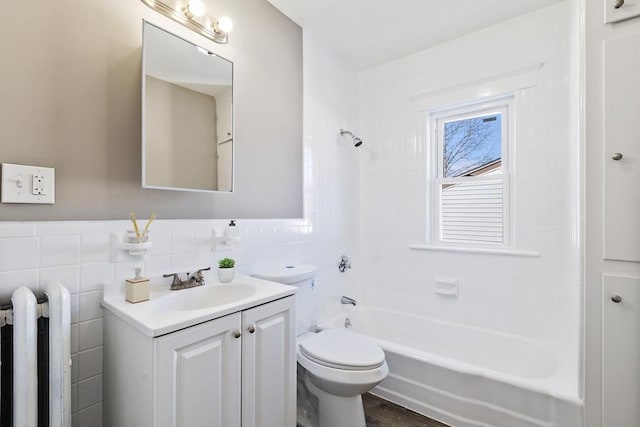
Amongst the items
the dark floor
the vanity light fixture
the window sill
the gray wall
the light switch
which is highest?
the vanity light fixture

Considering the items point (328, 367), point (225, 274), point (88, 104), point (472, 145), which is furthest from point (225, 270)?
point (472, 145)

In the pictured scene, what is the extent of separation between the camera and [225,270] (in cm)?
148

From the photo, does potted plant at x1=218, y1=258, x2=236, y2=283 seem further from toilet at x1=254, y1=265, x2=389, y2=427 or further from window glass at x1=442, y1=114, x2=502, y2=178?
window glass at x1=442, y1=114, x2=502, y2=178

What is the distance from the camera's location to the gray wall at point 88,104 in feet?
3.36

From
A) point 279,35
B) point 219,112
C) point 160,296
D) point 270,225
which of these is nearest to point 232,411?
point 160,296

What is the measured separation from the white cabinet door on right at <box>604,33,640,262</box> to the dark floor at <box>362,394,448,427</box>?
1.31 meters

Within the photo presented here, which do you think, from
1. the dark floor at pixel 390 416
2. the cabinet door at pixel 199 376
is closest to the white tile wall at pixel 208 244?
the cabinet door at pixel 199 376

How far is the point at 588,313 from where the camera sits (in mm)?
1311

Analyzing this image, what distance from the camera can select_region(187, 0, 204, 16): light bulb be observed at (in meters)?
1.44

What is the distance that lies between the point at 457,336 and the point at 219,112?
2276 mm

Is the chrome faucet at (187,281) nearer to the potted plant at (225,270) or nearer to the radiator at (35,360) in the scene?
the potted plant at (225,270)

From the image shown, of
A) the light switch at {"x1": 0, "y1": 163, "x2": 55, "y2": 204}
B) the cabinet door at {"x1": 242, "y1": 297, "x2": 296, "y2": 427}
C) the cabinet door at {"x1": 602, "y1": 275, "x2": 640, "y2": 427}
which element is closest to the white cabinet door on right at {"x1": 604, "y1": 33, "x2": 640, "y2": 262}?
the cabinet door at {"x1": 602, "y1": 275, "x2": 640, "y2": 427}

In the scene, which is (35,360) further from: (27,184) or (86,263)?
(27,184)

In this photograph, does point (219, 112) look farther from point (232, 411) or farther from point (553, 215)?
point (553, 215)
